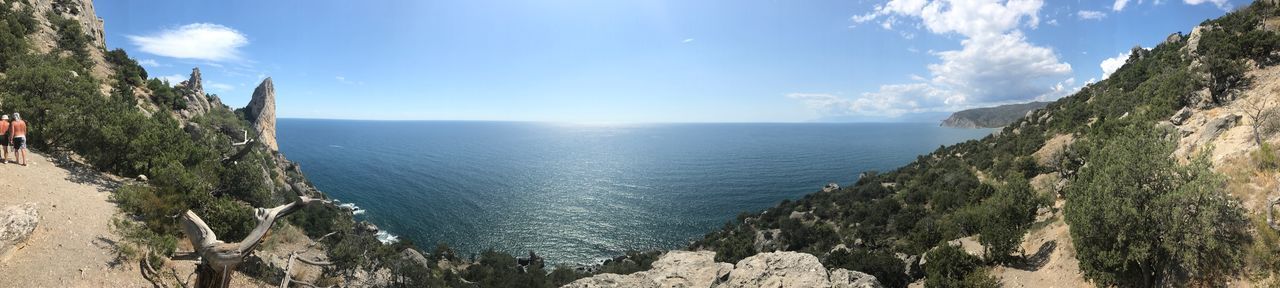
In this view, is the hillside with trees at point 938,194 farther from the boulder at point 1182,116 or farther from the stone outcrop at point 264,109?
the stone outcrop at point 264,109

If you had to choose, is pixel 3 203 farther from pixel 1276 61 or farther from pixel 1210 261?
pixel 1276 61

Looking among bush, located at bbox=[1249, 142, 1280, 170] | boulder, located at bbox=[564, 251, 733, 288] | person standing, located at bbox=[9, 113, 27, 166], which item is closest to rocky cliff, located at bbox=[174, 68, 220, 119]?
person standing, located at bbox=[9, 113, 27, 166]

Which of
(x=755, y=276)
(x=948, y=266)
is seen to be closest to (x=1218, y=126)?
(x=948, y=266)

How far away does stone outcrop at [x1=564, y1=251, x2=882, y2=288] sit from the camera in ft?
70.1

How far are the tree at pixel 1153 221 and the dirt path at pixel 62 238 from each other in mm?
32621

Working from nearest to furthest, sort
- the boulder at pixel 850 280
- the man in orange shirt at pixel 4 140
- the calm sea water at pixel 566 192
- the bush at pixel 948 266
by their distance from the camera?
the man in orange shirt at pixel 4 140 → the boulder at pixel 850 280 → the bush at pixel 948 266 → the calm sea water at pixel 566 192

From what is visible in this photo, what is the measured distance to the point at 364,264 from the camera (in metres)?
30.0

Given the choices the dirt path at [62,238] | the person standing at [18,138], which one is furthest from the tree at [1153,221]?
the person standing at [18,138]

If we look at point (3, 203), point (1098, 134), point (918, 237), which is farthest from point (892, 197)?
point (3, 203)

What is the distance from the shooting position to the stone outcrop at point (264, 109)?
303ft

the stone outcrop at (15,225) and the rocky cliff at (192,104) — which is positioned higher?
the rocky cliff at (192,104)

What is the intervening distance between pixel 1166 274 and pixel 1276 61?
33.0 m

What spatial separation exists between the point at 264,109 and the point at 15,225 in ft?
323

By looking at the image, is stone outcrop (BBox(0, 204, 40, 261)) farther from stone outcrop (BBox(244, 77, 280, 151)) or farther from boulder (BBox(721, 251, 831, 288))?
stone outcrop (BBox(244, 77, 280, 151))
